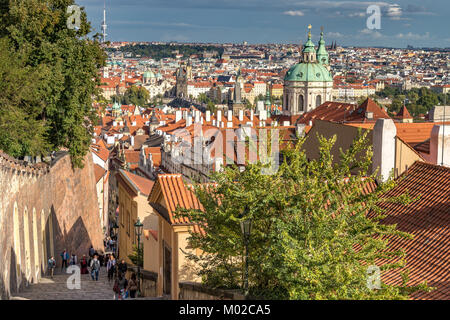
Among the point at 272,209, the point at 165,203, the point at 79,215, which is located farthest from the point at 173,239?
the point at 79,215

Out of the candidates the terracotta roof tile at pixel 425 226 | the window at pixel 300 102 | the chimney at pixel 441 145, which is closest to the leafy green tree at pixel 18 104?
the chimney at pixel 441 145

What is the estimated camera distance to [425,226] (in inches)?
382

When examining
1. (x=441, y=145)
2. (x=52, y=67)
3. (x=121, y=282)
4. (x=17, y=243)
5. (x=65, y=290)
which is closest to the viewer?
(x=441, y=145)

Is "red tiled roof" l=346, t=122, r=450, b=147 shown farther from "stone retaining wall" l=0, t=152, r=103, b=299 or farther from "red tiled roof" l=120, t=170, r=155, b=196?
"stone retaining wall" l=0, t=152, r=103, b=299

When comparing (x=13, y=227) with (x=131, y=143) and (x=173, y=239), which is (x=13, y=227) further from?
(x=131, y=143)

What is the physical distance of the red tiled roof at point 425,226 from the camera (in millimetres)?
8477

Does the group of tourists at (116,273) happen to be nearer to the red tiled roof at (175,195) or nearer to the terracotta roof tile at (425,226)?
the red tiled roof at (175,195)

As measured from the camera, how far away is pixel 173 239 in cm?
1153

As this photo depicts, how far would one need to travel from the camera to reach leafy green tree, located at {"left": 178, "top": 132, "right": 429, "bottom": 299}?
7.27m

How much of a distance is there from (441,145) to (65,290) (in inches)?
332

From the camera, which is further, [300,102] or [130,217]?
[300,102]

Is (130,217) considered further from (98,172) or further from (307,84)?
(307,84)

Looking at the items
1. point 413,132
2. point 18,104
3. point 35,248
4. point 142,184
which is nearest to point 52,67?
point 18,104
